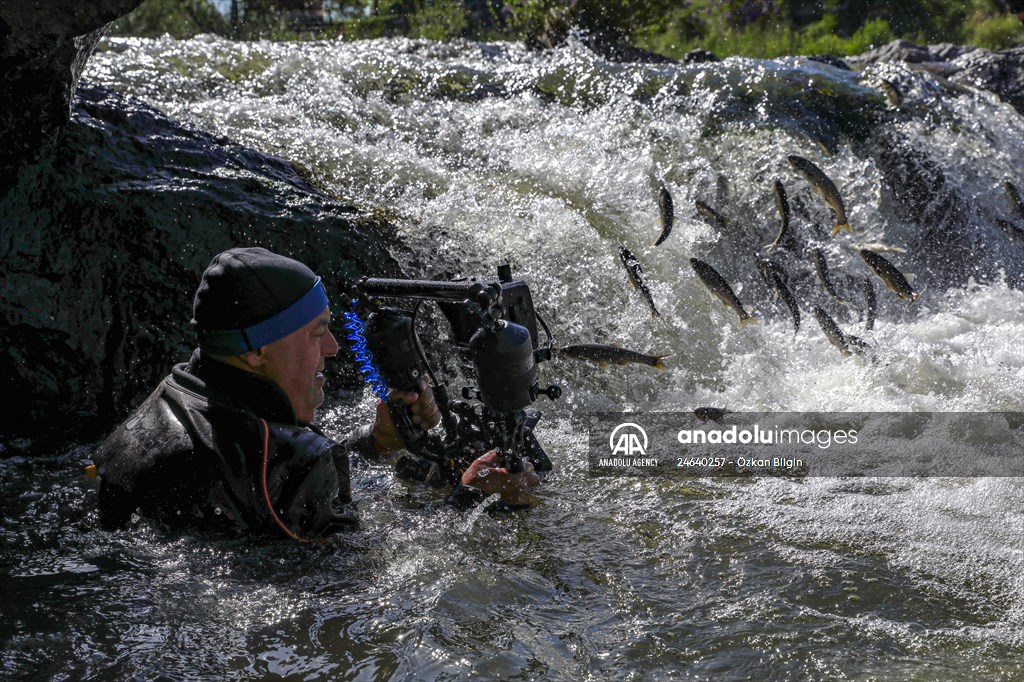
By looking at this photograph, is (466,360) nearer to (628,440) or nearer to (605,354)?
(605,354)

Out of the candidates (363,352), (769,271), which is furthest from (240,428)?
(769,271)

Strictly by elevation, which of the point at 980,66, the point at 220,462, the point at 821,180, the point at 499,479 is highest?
the point at 980,66

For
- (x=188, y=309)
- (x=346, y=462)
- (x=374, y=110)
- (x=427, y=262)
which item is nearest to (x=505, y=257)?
(x=427, y=262)

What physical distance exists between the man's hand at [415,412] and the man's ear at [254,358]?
83cm

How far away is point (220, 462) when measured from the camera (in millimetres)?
3086

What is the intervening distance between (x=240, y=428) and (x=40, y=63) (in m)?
3.22

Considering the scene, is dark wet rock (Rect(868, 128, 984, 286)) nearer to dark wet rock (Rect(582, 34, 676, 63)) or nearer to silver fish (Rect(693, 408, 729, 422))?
silver fish (Rect(693, 408, 729, 422))

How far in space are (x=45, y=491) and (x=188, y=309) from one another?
1465 millimetres

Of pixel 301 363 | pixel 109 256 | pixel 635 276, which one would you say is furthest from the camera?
pixel 635 276

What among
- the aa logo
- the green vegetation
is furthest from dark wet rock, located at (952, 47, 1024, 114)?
the aa logo

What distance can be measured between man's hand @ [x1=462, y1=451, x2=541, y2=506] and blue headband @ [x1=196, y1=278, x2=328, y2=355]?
3.26 feet

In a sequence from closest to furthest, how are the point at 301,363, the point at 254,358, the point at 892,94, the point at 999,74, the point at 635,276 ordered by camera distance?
the point at 254,358
the point at 301,363
the point at 635,276
the point at 892,94
the point at 999,74

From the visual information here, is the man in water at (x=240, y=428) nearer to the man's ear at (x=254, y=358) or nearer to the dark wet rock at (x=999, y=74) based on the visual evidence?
the man's ear at (x=254, y=358)

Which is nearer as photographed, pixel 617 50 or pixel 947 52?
pixel 617 50
